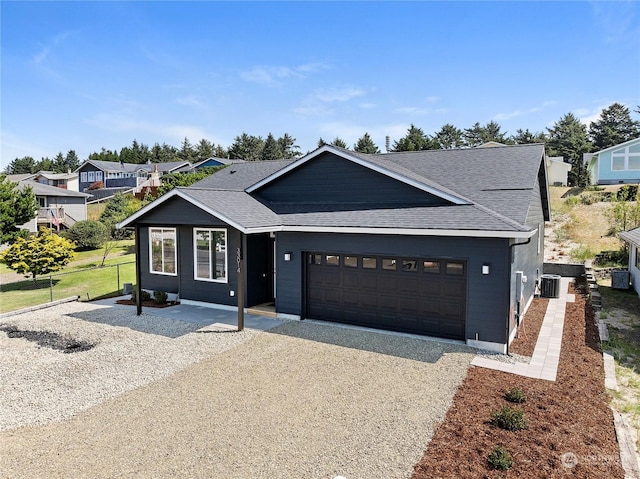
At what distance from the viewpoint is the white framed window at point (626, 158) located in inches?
1375

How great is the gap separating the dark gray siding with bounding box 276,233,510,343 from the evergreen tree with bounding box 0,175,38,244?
22703 mm

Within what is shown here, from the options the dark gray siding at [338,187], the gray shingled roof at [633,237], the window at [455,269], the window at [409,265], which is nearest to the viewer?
the window at [455,269]

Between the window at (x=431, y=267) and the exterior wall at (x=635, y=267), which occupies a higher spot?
the window at (x=431, y=267)

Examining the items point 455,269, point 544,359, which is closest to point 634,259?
point 544,359

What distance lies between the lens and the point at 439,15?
12.2m

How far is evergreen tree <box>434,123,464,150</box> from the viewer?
61250 mm

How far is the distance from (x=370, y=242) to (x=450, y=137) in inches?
2233

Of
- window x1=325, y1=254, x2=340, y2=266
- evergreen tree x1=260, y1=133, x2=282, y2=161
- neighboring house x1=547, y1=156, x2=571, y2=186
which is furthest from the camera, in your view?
evergreen tree x1=260, y1=133, x2=282, y2=161

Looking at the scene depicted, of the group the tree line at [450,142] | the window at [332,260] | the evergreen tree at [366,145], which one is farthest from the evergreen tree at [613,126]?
the window at [332,260]

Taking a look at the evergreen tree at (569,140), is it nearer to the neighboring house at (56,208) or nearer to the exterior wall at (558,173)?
the exterior wall at (558,173)

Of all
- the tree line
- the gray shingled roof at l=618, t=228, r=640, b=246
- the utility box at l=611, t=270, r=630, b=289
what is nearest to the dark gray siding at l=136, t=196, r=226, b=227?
the gray shingled roof at l=618, t=228, r=640, b=246

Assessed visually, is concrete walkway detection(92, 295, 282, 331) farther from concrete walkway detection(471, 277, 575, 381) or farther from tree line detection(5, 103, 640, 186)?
tree line detection(5, 103, 640, 186)

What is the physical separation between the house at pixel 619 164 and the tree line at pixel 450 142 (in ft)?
5.48

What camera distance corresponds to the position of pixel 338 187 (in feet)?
39.8
